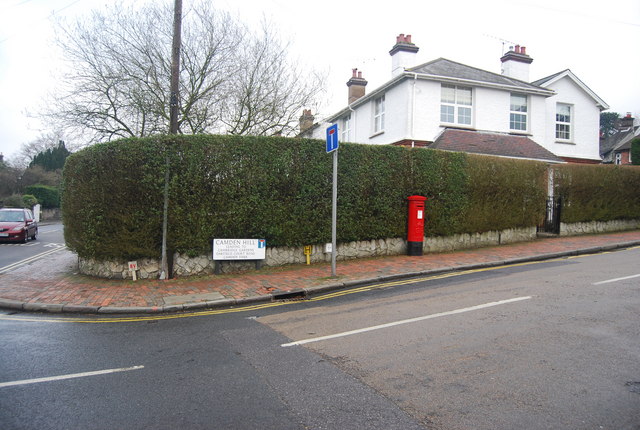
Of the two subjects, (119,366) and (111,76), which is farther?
(111,76)

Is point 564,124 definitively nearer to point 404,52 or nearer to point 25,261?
point 404,52

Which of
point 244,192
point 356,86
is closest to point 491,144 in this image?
point 356,86

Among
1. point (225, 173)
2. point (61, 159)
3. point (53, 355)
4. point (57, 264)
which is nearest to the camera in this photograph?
point (53, 355)

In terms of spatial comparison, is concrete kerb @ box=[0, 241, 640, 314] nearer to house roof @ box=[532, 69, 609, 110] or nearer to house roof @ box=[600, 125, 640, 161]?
house roof @ box=[532, 69, 609, 110]

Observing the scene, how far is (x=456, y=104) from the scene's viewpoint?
19.7 m

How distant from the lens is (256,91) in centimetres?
1664

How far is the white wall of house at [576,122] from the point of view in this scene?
2255 centimetres

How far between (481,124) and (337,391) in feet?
62.6

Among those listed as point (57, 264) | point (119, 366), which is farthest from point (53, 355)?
point (57, 264)

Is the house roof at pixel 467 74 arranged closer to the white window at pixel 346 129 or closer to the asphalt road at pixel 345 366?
the white window at pixel 346 129

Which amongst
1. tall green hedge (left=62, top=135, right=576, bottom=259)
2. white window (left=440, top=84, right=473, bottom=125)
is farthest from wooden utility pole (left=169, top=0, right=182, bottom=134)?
white window (left=440, top=84, right=473, bottom=125)

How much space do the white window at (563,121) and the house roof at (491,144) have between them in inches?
192

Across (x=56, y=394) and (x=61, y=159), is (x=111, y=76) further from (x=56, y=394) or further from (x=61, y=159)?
(x=61, y=159)

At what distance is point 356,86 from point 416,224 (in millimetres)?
15911
